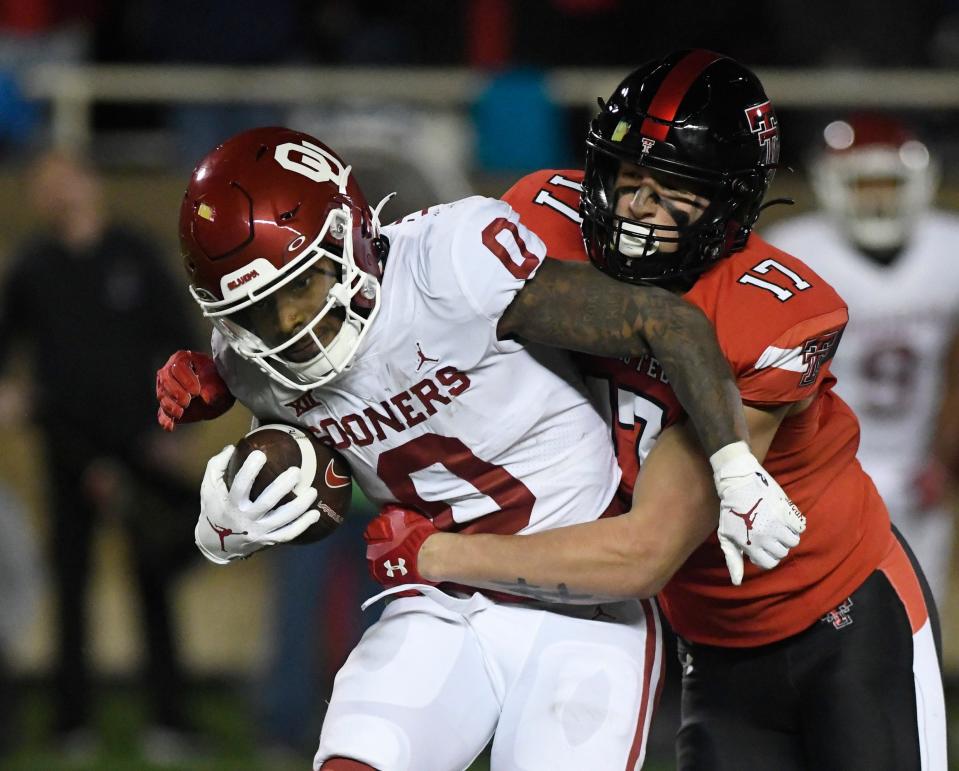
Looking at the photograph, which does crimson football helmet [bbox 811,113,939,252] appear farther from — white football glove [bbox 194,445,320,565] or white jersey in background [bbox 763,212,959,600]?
white football glove [bbox 194,445,320,565]

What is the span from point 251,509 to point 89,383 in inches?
125

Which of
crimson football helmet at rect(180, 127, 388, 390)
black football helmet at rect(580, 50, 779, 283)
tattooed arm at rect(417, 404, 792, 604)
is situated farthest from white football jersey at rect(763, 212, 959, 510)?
crimson football helmet at rect(180, 127, 388, 390)

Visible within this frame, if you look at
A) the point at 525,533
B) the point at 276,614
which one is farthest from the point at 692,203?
the point at 276,614

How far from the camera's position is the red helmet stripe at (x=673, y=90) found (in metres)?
2.82

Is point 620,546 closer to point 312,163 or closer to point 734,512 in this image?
point 734,512

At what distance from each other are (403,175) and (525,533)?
3531 mm

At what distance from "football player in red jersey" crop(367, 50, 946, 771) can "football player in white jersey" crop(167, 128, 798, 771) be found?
3.7 inches

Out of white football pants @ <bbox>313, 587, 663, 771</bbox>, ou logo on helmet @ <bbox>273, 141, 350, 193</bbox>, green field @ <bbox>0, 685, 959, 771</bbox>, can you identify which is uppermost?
ou logo on helmet @ <bbox>273, 141, 350, 193</bbox>

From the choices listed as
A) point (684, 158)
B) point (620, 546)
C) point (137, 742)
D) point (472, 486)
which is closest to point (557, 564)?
point (620, 546)

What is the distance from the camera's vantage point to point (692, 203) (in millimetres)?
2826

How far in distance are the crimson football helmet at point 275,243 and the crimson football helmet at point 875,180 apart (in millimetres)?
2898

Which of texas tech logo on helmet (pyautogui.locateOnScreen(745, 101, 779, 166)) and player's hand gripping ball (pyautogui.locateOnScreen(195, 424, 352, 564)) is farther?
texas tech logo on helmet (pyautogui.locateOnScreen(745, 101, 779, 166))

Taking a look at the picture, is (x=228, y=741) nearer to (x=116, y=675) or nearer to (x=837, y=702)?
(x=116, y=675)

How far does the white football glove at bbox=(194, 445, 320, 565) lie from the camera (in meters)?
2.76
